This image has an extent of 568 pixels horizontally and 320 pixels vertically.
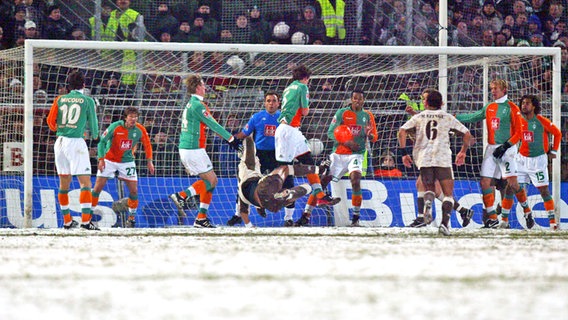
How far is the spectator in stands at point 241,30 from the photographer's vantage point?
58.9 feet

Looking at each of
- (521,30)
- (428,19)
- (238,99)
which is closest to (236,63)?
(238,99)

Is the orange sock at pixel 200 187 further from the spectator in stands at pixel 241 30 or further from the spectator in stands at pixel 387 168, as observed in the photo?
the spectator in stands at pixel 241 30

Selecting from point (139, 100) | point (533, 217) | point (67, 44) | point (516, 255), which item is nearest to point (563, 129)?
point (533, 217)

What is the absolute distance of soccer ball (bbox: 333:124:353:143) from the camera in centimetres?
1512

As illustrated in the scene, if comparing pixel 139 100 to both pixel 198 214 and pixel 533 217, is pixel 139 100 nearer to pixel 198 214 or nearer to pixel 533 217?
pixel 198 214

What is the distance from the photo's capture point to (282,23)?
17891mm

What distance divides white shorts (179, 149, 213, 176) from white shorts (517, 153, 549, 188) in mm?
3882

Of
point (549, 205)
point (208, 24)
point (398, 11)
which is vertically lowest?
point (549, 205)

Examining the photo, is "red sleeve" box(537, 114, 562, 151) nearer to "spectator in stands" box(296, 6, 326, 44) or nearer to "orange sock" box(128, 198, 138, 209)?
"spectator in stands" box(296, 6, 326, 44)

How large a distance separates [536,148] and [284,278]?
28.3 ft

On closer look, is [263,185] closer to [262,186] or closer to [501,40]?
[262,186]

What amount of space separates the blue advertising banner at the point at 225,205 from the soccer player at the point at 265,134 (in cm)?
69

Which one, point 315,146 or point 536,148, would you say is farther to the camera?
point 315,146

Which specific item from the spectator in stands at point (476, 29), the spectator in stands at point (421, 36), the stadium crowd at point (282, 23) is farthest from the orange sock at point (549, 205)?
the spectator in stands at point (476, 29)
